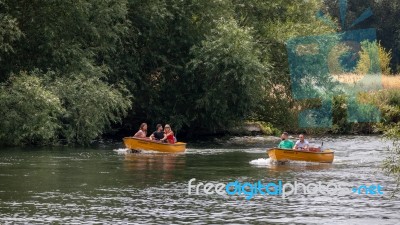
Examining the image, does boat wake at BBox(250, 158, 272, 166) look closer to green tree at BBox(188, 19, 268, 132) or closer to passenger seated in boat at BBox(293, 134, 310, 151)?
passenger seated in boat at BBox(293, 134, 310, 151)

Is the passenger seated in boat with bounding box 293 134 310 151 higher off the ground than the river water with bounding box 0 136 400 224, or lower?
higher

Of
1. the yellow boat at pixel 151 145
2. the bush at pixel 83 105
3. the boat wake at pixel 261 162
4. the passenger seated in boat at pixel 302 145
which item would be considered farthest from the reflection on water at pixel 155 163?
the passenger seated in boat at pixel 302 145

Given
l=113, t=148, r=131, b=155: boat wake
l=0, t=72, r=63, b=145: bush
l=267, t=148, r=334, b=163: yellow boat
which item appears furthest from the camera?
l=0, t=72, r=63, b=145: bush

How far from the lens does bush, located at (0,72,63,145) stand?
39.3m

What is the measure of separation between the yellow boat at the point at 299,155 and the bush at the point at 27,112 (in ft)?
34.7

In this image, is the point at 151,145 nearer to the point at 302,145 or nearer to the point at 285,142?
the point at 285,142

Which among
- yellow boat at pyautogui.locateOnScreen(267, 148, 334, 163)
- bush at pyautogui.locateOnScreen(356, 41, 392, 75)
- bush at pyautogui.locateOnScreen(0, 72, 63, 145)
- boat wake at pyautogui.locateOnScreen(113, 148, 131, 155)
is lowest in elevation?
yellow boat at pyautogui.locateOnScreen(267, 148, 334, 163)

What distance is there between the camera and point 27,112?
39.7 m

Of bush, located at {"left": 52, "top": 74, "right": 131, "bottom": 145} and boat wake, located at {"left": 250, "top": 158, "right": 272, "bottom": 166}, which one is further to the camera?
bush, located at {"left": 52, "top": 74, "right": 131, "bottom": 145}

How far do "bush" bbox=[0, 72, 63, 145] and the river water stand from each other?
100 cm

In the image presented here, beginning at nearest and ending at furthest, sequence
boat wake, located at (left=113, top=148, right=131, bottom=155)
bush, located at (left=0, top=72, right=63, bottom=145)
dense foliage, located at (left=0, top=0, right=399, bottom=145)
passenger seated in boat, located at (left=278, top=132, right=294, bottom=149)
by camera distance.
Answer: passenger seated in boat, located at (left=278, top=132, right=294, bottom=149) → boat wake, located at (left=113, top=148, right=131, bottom=155) → bush, located at (left=0, top=72, right=63, bottom=145) → dense foliage, located at (left=0, top=0, right=399, bottom=145)

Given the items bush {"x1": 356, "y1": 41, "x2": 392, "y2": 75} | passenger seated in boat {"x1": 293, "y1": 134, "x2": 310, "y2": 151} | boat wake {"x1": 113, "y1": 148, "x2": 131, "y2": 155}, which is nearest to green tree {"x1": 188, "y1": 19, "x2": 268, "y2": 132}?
boat wake {"x1": 113, "y1": 148, "x2": 131, "y2": 155}

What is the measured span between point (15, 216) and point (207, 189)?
22.0ft

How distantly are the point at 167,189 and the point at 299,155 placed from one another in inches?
410
